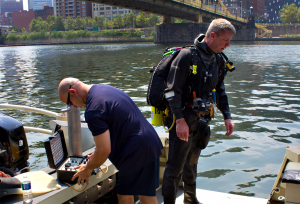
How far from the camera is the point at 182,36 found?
71625mm

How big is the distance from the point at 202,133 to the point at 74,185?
4.49 feet

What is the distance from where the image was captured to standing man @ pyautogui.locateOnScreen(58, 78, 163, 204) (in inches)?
90.4

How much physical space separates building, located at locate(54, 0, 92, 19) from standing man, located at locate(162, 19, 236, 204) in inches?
6957

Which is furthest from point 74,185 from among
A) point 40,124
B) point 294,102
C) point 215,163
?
point 294,102

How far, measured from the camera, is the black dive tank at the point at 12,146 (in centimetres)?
339

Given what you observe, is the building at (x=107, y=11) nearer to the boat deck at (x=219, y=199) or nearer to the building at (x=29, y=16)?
the building at (x=29, y=16)

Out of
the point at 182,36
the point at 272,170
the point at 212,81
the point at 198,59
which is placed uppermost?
the point at 182,36

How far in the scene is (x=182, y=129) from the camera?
2.84m

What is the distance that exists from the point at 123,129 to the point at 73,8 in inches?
7325

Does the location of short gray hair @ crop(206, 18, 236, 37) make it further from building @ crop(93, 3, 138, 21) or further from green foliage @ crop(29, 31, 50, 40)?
building @ crop(93, 3, 138, 21)

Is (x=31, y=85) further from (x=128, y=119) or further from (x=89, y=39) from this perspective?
(x=89, y=39)

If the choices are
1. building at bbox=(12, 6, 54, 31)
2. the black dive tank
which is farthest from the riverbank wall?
the black dive tank

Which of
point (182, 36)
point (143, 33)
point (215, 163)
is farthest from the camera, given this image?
point (143, 33)

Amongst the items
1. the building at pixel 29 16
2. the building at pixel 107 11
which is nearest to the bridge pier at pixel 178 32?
the building at pixel 107 11
